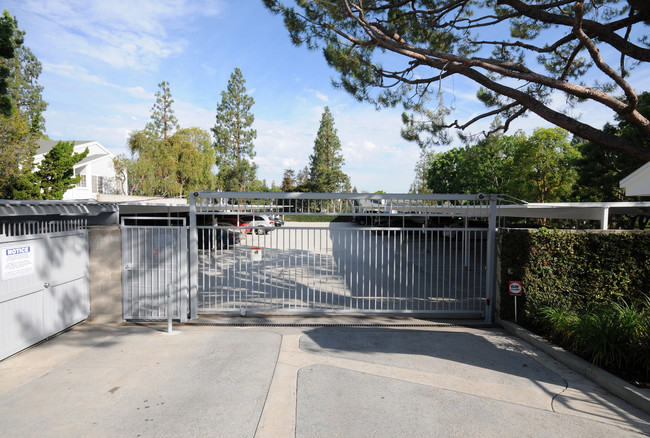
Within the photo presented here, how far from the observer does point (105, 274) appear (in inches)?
288

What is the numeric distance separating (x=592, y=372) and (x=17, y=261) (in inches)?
336

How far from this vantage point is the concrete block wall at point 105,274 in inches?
287

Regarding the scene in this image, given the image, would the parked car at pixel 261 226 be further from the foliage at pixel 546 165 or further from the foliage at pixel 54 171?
the foliage at pixel 546 165

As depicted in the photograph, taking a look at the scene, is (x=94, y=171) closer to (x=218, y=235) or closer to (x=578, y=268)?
(x=218, y=235)

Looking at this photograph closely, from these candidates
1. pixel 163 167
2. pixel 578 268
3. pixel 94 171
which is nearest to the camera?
pixel 578 268

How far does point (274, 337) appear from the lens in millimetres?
6535

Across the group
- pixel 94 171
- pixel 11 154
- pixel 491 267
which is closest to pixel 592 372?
pixel 491 267

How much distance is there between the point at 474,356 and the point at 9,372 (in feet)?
22.4

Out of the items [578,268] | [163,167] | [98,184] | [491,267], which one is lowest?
[491,267]

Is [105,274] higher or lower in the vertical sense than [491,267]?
lower

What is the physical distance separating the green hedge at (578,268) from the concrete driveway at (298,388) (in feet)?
3.73

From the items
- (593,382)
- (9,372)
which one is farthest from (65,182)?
(593,382)

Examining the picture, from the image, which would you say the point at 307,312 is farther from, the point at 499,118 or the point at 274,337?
the point at 499,118

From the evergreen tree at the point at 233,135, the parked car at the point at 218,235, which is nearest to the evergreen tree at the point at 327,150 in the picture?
the evergreen tree at the point at 233,135
